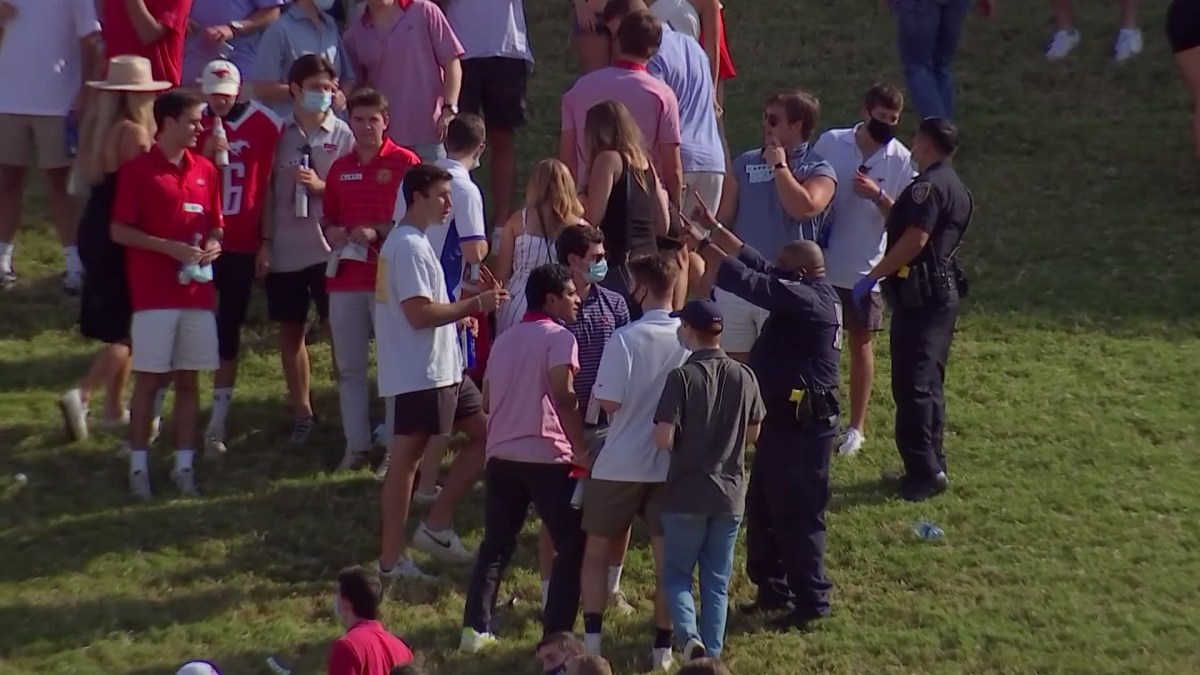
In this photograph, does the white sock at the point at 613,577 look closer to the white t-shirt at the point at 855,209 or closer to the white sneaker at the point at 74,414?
the white t-shirt at the point at 855,209

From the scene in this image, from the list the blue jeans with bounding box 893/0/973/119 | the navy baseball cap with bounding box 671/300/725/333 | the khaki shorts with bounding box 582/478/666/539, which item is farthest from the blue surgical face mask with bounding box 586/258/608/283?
the blue jeans with bounding box 893/0/973/119

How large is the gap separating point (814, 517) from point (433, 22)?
3.69 m

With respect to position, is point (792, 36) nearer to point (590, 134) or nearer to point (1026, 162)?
point (1026, 162)

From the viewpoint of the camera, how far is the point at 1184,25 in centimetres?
900

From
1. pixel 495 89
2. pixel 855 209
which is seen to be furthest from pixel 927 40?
pixel 855 209

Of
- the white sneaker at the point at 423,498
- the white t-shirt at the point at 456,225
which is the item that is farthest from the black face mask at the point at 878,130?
the white sneaker at the point at 423,498

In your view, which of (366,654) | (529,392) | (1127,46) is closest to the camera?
(366,654)

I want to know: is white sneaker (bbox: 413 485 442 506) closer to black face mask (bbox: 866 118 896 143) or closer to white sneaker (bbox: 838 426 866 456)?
white sneaker (bbox: 838 426 866 456)

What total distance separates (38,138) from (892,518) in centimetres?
523

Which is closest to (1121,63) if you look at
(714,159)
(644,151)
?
(714,159)

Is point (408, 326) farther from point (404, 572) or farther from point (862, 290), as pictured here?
point (862, 290)

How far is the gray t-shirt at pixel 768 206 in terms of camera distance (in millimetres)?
8305

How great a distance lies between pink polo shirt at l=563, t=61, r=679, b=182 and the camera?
8211 mm

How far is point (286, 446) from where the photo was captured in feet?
29.8
